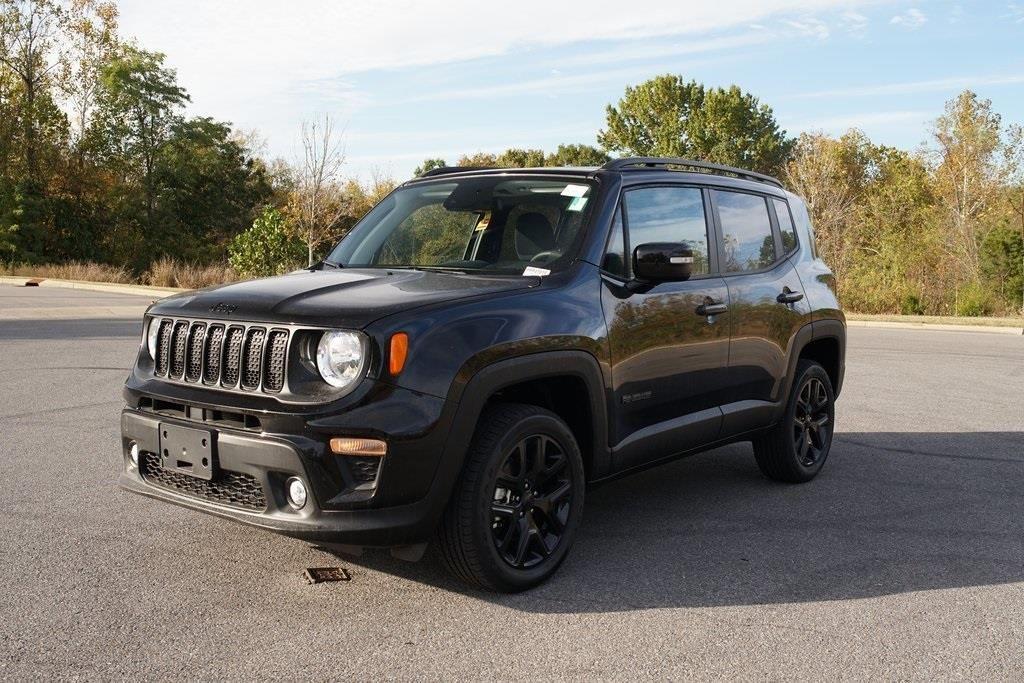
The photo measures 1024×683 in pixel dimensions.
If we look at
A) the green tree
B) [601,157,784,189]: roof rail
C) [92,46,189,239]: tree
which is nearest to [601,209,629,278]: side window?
[601,157,784,189]: roof rail

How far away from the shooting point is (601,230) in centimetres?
491

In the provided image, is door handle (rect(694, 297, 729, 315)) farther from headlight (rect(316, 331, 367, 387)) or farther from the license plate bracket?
the license plate bracket

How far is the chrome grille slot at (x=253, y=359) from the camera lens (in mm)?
4023

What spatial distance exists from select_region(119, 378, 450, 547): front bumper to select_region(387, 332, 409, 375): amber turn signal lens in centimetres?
10

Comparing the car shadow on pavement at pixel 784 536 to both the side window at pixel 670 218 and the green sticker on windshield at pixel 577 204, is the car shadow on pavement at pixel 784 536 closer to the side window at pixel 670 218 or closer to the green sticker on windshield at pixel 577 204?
the side window at pixel 670 218

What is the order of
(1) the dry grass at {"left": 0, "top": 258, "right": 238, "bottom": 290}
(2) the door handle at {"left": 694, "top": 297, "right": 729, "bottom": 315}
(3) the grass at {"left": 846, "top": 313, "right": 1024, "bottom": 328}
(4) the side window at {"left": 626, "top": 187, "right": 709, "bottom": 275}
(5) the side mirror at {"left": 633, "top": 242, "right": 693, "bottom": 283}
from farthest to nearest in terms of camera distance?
1. (1) the dry grass at {"left": 0, "top": 258, "right": 238, "bottom": 290}
2. (3) the grass at {"left": 846, "top": 313, "right": 1024, "bottom": 328}
3. (2) the door handle at {"left": 694, "top": 297, "right": 729, "bottom": 315}
4. (4) the side window at {"left": 626, "top": 187, "right": 709, "bottom": 275}
5. (5) the side mirror at {"left": 633, "top": 242, "right": 693, "bottom": 283}

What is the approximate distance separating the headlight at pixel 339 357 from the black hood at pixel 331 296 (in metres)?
0.06

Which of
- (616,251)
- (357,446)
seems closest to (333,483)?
(357,446)

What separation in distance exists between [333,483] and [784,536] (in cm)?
262

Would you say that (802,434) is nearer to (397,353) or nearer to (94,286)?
(397,353)

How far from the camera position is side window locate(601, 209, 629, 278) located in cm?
490

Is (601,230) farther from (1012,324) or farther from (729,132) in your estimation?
(729,132)

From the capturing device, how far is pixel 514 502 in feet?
14.3

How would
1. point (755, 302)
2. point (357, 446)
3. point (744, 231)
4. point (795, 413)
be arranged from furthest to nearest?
point (795, 413) → point (744, 231) → point (755, 302) → point (357, 446)
